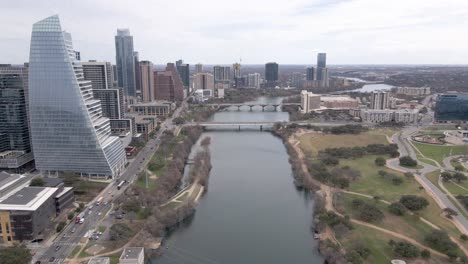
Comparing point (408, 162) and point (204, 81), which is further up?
point (204, 81)

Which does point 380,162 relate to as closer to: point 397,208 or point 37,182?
point 397,208

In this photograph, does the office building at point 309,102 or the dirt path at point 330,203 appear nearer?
the dirt path at point 330,203

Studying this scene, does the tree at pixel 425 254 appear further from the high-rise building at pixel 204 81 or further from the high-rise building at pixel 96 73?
the high-rise building at pixel 204 81

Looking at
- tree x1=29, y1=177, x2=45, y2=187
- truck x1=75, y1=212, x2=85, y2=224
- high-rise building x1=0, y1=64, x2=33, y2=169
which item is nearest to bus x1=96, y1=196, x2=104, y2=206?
truck x1=75, y1=212, x2=85, y2=224

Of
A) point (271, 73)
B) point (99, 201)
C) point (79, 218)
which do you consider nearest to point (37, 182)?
point (99, 201)

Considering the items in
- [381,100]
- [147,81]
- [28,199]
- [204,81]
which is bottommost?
[28,199]

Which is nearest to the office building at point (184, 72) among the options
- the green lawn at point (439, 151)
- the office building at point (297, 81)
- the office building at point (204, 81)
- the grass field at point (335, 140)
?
the office building at point (204, 81)

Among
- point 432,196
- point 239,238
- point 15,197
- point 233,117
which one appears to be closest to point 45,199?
point 15,197
